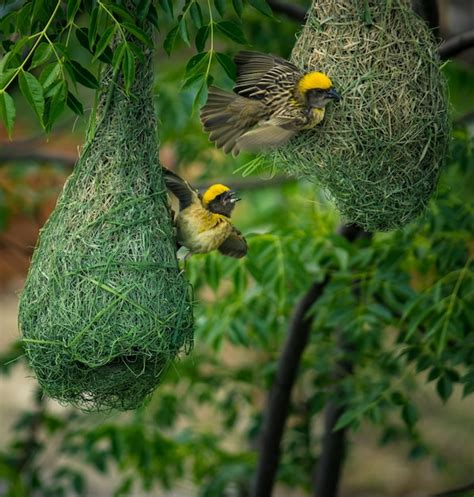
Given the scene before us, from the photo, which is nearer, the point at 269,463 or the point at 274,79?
the point at 274,79

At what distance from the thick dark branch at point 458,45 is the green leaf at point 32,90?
159 centimetres

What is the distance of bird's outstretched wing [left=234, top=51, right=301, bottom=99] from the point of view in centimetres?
279

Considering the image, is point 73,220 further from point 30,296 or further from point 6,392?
point 6,392


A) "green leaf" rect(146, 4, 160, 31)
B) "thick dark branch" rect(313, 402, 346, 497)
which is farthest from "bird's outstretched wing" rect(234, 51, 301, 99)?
"thick dark branch" rect(313, 402, 346, 497)

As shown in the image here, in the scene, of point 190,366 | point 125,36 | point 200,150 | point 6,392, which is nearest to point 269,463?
point 190,366

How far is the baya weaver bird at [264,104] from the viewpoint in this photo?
106 inches

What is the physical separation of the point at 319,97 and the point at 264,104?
16 centimetres

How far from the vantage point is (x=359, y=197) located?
9.30 ft

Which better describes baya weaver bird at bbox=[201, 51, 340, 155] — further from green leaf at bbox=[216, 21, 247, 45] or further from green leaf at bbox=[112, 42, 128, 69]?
green leaf at bbox=[112, 42, 128, 69]

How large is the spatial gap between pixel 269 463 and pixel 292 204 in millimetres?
1457

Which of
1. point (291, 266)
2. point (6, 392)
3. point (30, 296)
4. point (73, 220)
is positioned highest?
point (73, 220)

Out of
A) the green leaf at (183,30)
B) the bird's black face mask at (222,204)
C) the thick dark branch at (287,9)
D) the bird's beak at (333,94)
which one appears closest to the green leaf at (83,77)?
the green leaf at (183,30)

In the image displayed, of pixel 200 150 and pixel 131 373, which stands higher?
pixel 131 373

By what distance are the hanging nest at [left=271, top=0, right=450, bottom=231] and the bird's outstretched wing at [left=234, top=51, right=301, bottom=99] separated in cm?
9
